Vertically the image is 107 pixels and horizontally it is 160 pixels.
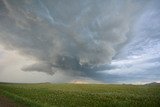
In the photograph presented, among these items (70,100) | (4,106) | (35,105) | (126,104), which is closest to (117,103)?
(126,104)

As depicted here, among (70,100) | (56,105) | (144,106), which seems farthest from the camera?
(70,100)

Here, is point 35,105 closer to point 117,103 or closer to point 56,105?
point 56,105

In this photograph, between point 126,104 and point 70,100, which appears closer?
point 126,104

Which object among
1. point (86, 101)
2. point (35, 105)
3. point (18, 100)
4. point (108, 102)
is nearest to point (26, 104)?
point (35, 105)

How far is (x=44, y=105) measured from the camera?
27359 millimetres

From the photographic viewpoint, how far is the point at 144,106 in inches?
1035

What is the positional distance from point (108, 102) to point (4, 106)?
975cm

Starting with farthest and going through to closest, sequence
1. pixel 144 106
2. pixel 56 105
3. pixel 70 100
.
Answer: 1. pixel 70 100
2. pixel 56 105
3. pixel 144 106

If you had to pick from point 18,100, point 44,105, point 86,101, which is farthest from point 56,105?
point 18,100

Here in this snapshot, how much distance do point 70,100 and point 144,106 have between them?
327 inches

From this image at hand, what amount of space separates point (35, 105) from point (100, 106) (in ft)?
19.8

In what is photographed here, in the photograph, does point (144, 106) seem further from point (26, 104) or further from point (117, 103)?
point (26, 104)

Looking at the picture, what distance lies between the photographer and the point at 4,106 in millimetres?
26594

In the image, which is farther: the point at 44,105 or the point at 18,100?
the point at 18,100
